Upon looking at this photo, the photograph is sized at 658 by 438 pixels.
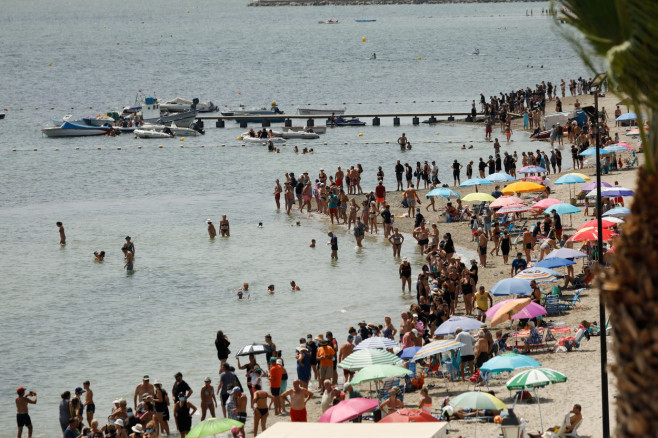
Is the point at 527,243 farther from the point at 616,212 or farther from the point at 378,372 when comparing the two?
the point at 378,372

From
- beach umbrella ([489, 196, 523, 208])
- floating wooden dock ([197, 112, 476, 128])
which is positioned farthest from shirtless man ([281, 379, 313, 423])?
floating wooden dock ([197, 112, 476, 128])

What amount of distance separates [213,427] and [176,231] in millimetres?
21012

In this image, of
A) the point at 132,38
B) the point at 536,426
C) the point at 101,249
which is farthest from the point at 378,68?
the point at 536,426

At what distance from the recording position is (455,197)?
36.2m

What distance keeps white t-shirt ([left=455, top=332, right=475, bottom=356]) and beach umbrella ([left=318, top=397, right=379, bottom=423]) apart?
3882 mm

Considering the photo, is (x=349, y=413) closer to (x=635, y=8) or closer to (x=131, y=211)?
(x=635, y=8)

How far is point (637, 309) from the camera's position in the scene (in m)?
5.10

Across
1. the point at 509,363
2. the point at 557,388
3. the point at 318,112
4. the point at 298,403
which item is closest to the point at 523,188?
the point at 557,388

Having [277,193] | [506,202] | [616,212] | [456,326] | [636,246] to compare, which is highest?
[636,246]

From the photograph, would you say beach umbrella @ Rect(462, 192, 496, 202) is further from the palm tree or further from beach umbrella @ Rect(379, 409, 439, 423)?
the palm tree

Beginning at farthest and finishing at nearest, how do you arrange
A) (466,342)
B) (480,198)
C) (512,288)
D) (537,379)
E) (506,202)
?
(480,198), (506,202), (512,288), (466,342), (537,379)

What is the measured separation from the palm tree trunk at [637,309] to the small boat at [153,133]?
58.4m

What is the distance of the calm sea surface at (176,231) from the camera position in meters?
24.2

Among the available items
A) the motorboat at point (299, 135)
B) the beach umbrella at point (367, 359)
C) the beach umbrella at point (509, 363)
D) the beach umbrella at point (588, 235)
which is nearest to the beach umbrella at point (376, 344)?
the beach umbrella at point (367, 359)
